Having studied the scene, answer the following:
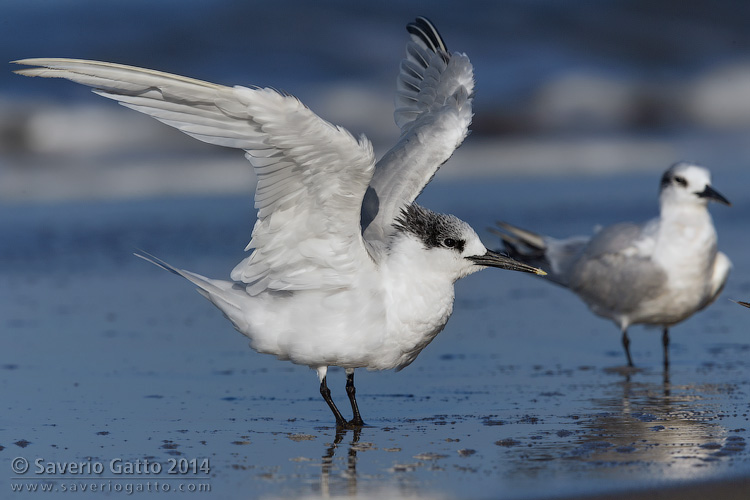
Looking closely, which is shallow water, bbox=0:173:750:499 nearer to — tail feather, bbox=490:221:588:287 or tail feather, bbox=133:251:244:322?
tail feather, bbox=490:221:588:287

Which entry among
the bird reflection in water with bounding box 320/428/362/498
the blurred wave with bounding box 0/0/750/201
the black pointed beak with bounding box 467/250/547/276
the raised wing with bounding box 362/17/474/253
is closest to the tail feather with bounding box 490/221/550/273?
the raised wing with bounding box 362/17/474/253

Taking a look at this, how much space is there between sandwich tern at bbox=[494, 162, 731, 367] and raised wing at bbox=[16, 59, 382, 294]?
224 centimetres

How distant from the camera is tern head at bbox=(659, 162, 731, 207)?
635 centimetres

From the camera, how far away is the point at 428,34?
575 cm

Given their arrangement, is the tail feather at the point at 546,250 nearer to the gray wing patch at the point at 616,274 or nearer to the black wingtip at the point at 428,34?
the gray wing patch at the point at 616,274

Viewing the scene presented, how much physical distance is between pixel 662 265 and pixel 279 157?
3029 millimetres

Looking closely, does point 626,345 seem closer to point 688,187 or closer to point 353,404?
point 688,187

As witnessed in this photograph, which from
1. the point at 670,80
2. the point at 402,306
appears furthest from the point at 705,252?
the point at 670,80

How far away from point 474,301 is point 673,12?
14.5 m

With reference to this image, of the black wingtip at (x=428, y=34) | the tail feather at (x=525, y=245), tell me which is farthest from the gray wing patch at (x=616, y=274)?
the black wingtip at (x=428, y=34)

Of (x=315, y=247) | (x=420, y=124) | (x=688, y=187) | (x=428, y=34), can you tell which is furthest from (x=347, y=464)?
(x=688, y=187)

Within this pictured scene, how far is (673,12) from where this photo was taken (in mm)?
19641

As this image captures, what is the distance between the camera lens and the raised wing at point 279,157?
3639 millimetres

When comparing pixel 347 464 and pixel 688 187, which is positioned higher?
pixel 688 187
